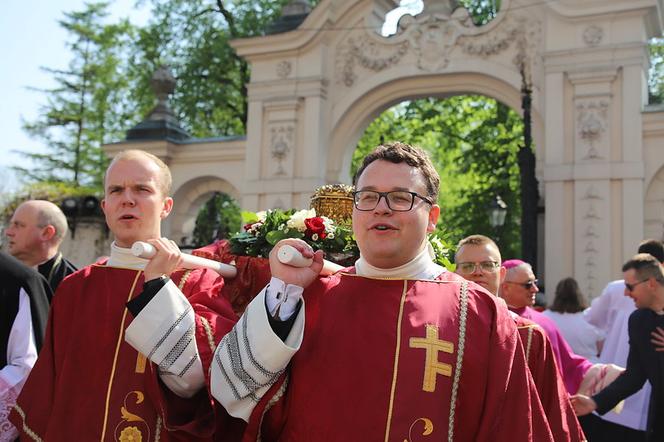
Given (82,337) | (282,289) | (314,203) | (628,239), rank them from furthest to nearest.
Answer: (628,239) < (314,203) < (82,337) < (282,289)

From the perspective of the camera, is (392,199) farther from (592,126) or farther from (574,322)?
(592,126)

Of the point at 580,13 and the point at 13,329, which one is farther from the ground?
the point at 580,13

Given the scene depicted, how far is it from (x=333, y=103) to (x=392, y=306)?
13836mm

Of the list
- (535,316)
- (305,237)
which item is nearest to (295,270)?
(305,237)

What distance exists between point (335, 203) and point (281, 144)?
11882 mm

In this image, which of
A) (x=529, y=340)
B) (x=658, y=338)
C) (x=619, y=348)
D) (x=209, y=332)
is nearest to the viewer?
(x=209, y=332)

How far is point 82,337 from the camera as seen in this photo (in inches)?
122

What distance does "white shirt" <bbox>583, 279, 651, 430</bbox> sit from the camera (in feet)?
20.8

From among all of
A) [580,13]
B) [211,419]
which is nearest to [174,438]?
[211,419]

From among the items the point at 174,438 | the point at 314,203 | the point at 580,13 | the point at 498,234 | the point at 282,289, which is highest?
the point at 580,13

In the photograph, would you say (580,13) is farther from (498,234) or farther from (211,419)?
(211,419)

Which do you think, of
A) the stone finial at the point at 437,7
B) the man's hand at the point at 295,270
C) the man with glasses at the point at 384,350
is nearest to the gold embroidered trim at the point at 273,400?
the man with glasses at the point at 384,350

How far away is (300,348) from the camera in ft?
8.98

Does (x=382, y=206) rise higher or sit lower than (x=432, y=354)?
higher
